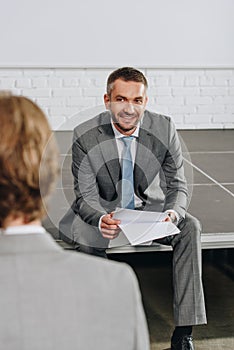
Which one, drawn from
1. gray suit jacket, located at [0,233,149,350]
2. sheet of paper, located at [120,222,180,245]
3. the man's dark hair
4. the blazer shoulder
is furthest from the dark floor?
gray suit jacket, located at [0,233,149,350]

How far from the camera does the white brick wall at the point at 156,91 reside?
239 inches

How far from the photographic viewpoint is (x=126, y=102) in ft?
9.01

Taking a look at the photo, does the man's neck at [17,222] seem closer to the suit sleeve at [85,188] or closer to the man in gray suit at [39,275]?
the man in gray suit at [39,275]

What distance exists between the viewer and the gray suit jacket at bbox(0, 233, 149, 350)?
108 cm

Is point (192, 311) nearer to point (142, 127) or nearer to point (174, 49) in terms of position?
point (142, 127)

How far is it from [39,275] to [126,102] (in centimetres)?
171

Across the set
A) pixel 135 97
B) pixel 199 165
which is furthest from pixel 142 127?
pixel 199 165

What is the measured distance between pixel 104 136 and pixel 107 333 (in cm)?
176

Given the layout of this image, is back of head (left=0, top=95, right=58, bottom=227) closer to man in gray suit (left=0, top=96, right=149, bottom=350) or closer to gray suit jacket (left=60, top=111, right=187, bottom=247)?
man in gray suit (left=0, top=96, right=149, bottom=350)

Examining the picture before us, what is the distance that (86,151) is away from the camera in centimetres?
283

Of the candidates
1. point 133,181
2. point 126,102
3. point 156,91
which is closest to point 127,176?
point 133,181

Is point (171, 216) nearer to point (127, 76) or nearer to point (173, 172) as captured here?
point (173, 172)

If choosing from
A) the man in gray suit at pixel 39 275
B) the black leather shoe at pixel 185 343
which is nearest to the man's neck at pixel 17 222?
the man in gray suit at pixel 39 275

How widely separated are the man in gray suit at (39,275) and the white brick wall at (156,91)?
16.1ft
